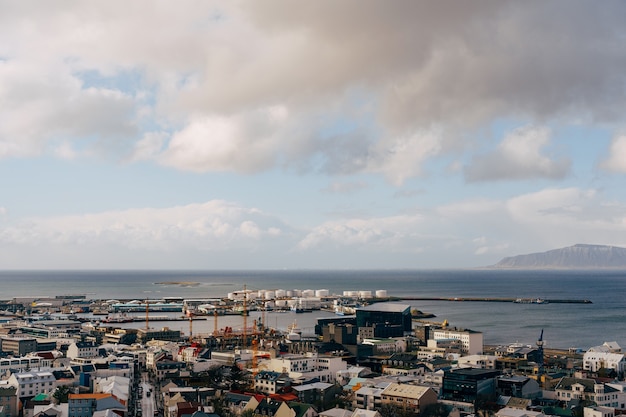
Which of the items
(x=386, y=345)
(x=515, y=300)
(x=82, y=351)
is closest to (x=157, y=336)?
(x=82, y=351)

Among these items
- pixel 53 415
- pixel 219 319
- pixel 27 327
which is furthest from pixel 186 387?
pixel 219 319

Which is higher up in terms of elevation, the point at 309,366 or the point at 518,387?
the point at 518,387

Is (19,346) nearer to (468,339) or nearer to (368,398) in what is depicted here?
(368,398)

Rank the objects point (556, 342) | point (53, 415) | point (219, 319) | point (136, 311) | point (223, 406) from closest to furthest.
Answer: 1. point (53, 415)
2. point (223, 406)
3. point (556, 342)
4. point (219, 319)
5. point (136, 311)

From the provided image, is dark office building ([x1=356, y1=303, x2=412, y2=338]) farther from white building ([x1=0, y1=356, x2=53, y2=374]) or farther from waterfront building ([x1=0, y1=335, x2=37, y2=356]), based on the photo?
white building ([x1=0, y1=356, x2=53, y2=374])

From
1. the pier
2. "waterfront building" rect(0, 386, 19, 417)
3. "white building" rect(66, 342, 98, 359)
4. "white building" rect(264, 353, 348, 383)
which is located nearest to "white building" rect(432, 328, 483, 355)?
"white building" rect(264, 353, 348, 383)

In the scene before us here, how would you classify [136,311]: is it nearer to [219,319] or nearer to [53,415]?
[219,319]

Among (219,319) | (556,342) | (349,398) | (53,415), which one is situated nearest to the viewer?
(53,415)
